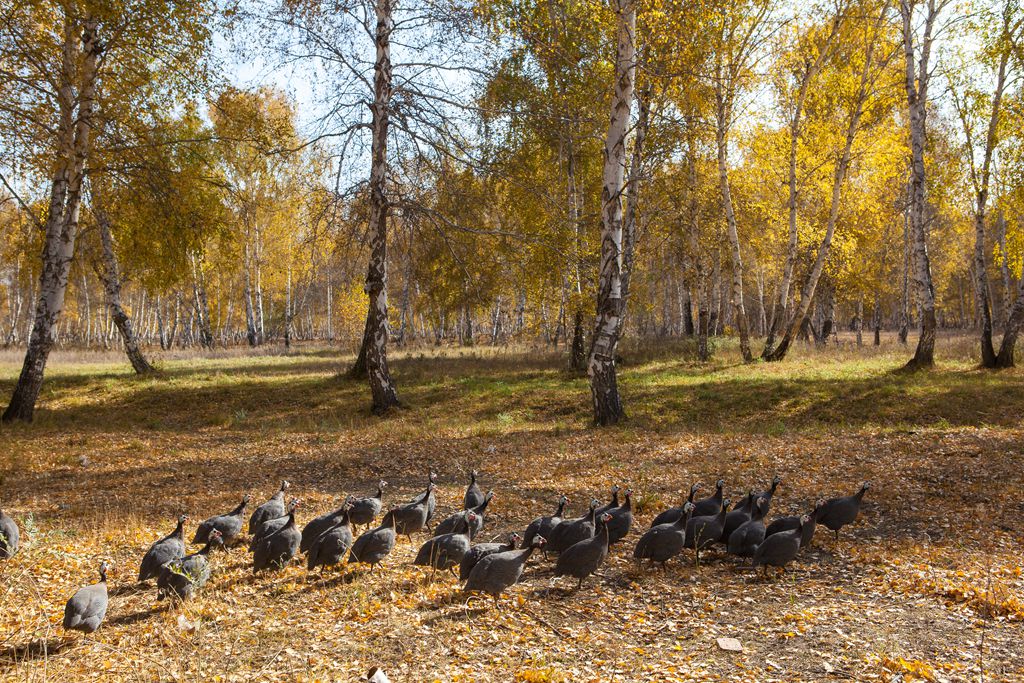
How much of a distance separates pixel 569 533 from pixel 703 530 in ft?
5.13

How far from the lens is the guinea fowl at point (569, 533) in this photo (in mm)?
7031

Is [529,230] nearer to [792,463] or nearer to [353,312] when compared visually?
[792,463]

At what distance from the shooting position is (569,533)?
278 inches

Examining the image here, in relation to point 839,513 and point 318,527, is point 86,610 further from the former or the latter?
point 839,513

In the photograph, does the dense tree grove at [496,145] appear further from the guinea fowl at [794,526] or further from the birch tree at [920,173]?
the guinea fowl at [794,526]

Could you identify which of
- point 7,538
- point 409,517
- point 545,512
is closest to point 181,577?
point 7,538

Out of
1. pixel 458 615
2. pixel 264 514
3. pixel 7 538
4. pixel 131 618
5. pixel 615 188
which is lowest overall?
pixel 458 615

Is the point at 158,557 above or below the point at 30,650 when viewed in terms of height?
above

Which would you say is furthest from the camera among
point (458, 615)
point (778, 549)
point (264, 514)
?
point (264, 514)

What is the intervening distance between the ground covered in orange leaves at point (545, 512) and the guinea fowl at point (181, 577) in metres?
0.18

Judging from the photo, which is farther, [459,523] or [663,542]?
[459,523]

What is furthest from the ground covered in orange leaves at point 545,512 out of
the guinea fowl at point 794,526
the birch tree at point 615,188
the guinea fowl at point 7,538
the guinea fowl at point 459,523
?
the birch tree at point 615,188

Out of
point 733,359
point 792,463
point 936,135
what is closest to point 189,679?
point 792,463

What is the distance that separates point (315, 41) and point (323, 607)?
1358 cm
